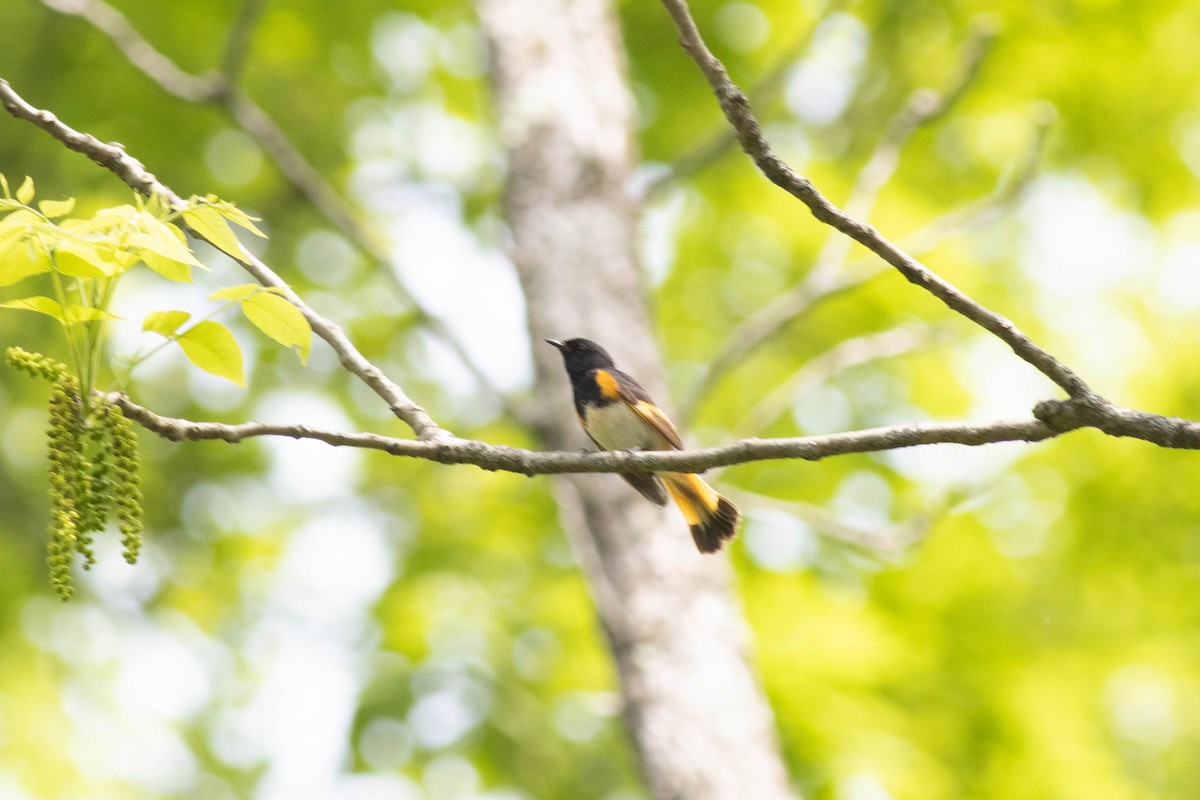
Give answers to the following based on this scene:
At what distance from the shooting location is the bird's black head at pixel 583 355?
4719 millimetres

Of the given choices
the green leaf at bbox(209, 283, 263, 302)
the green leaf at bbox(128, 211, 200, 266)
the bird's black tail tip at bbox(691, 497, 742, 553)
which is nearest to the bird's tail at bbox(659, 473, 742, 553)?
the bird's black tail tip at bbox(691, 497, 742, 553)

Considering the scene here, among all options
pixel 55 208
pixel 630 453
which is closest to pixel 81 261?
pixel 55 208

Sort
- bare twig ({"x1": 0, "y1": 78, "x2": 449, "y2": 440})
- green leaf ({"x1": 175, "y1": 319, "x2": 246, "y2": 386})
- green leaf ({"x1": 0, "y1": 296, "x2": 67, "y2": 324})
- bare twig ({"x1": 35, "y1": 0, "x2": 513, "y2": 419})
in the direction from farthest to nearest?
1. bare twig ({"x1": 35, "y1": 0, "x2": 513, "y2": 419})
2. bare twig ({"x1": 0, "y1": 78, "x2": 449, "y2": 440})
3. green leaf ({"x1": 175, "y1": 319, "x2": 246, "y2": 386})
4. green leaf ({"x1": 0, "y1": 296, "x2": 67, "y2": 324})

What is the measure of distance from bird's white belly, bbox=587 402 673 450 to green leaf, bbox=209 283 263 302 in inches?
103

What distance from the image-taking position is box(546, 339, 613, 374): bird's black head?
4.72 m

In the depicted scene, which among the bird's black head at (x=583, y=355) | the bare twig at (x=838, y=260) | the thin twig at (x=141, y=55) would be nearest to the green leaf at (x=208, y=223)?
the bird's black head at (x=583, y=355)

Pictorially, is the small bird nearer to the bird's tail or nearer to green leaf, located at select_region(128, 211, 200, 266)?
the bird's tail

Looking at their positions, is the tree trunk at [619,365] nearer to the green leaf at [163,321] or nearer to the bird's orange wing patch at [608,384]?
the bird's orange wing patch at [608,384]

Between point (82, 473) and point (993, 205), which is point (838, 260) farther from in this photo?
point (82, 473)

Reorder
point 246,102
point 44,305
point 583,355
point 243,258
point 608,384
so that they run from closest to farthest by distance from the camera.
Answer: point 44,305, point 243,258, point 608,384, point 583,355, point 246,102

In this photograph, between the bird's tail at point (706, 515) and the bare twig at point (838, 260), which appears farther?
the bare twig at point (838, 260)

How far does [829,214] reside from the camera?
2.07m

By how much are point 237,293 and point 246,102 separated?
3.54 m

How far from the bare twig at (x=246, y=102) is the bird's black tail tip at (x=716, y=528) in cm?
132
